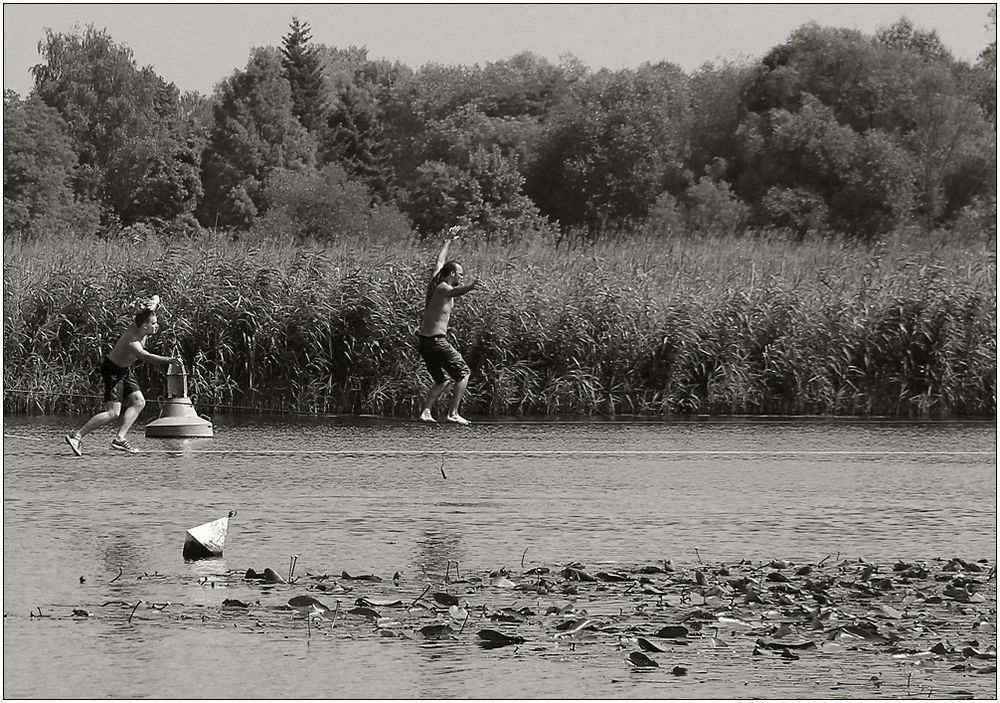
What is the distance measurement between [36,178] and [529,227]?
2168 centimetres

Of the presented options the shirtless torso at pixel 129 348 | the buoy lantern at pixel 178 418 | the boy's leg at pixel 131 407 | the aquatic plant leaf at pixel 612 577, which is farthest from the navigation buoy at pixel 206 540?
the buoy lantern at pixel 178 418

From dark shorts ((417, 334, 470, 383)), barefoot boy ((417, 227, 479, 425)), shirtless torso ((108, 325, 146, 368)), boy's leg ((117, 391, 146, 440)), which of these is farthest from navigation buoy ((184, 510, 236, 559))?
dark shorts ((417, 334, 470, 383))

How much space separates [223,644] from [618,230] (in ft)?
232

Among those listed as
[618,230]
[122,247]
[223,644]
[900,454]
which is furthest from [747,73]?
[223,644]

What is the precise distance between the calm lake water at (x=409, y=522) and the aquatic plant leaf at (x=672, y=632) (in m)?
0.67

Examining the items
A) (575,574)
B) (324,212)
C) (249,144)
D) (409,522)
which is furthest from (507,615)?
(249,144)

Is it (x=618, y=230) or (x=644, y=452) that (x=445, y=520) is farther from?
(x=618, y=230)

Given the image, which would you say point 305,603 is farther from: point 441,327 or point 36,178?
point 36,178

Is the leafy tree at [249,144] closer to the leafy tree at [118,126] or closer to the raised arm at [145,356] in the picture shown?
the leafy tree at [118,126]

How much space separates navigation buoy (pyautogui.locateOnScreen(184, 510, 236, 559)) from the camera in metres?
11.9

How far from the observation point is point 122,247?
29.0 metres

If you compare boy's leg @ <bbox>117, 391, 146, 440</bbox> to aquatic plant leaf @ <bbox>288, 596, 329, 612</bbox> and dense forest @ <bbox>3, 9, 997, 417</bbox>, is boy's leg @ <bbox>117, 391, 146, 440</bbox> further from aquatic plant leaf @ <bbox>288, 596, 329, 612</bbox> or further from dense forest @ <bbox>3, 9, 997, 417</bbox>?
aquatic plant leaf @ <bbox>288, 596, 329, 612</bbox>

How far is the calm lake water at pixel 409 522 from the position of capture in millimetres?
8523

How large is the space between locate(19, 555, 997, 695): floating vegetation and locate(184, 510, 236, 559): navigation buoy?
0.69 m
